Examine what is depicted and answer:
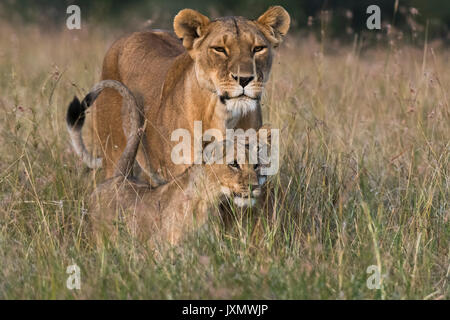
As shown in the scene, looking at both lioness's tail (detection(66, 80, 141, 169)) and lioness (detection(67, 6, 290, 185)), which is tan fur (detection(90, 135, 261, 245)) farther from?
lioness's tail (detection(66, 80, 141, 169))

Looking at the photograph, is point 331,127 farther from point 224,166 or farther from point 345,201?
point 224,166

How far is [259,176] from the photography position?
4039 millimetres

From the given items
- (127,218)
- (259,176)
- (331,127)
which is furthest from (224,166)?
(331,127)

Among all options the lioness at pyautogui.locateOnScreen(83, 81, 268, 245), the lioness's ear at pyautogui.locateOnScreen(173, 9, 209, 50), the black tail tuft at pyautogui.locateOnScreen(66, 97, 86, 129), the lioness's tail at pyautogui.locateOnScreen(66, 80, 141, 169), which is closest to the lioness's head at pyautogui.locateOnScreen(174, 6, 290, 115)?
the lioness's ear at pyautogui.locateOnScreen(173, 9, 209, 50)

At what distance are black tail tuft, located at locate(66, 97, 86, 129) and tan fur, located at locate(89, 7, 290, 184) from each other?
0.37 meters

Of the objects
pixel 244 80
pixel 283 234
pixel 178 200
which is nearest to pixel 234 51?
pixel 244 80

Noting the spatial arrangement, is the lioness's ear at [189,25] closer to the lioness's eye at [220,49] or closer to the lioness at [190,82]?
the lioness at [190,82]

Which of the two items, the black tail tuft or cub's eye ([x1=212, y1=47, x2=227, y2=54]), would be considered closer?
cub's eye ([x1=212, y1=47, x2=227, y2=54])

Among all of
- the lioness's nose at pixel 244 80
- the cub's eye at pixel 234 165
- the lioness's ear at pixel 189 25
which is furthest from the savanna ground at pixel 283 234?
the lioness's ear at pixel 189 25

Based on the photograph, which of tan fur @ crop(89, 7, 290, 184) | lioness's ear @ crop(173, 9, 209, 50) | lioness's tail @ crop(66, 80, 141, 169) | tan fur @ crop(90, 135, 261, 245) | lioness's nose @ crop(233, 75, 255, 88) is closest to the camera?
tan fur @ crop(90, 135, 261, 245)

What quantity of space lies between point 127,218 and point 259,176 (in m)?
0.68

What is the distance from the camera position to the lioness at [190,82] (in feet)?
13.8

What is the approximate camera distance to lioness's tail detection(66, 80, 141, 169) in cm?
470
